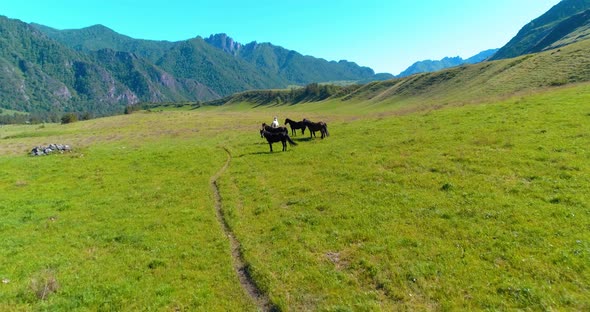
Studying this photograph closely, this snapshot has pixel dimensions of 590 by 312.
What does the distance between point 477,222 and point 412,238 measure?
9.18 ft

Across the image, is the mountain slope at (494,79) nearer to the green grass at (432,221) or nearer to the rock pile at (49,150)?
the green grass at (432,221)

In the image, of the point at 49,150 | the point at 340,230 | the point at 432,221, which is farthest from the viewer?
the point at 49,150

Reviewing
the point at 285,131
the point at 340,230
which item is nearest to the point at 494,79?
the point at 285,131

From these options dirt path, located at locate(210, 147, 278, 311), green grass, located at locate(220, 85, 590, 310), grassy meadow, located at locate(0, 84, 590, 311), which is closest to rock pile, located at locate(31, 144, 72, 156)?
grassy meadow, located at locate(0, 84, 590, 311)

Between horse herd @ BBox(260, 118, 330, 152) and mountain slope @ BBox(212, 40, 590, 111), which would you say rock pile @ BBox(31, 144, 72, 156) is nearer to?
horse herd @ BBox(260, 118, 330, 152)

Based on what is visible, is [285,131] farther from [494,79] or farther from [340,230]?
[494,79]

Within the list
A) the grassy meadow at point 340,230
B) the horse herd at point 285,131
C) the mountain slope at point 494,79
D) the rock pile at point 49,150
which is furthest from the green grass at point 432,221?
the mountain slope at point 494,79

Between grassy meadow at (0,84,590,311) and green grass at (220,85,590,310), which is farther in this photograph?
grassy meadow at (0,84,590,311)

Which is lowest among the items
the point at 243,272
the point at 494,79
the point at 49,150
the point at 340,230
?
the point at 243,272

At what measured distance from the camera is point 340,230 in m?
14.1

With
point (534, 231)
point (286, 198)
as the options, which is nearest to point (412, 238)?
point (534, 231)

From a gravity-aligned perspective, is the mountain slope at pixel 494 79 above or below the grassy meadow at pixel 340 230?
above

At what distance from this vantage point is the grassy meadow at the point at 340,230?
998cm

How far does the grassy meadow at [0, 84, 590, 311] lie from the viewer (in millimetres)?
9984
